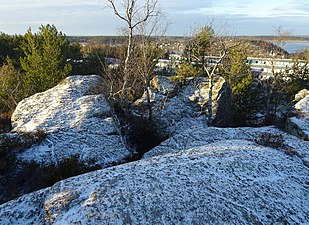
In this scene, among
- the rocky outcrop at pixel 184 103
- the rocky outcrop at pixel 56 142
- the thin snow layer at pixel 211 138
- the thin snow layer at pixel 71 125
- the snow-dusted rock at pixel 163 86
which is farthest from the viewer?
the snow-dusted rock at pixel 163 86

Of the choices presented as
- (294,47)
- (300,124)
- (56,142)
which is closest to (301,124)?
(300,124)

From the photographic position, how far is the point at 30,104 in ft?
51.2

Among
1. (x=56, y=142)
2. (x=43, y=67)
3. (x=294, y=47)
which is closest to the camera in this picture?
(x=56, y=142)

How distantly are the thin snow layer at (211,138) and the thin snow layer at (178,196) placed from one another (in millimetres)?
3633

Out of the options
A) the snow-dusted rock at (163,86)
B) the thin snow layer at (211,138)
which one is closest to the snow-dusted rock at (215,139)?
the thin snow layer at (211,138)

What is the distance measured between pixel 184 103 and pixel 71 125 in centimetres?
975

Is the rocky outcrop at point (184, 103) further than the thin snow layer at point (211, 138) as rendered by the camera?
Yes

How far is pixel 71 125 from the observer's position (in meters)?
13.3

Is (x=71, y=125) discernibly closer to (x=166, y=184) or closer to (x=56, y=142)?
(x=56, y=142)

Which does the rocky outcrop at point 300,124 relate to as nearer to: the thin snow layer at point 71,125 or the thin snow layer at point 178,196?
the thin snow layer at point 178,196

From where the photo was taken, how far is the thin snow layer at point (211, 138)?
1243 centimetres

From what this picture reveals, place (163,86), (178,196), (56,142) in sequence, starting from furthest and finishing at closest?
(163,86)
(56,142)
(178,196)

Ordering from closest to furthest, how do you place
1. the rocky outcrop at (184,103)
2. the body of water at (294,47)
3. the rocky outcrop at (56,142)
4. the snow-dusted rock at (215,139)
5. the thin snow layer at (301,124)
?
the rocky outcrop at (56,142)
the snow-dusted rock at (215,139)
the thin snow layer at (301,124)
the rocky outcrop at (184,103)
the body of water at (294,47)

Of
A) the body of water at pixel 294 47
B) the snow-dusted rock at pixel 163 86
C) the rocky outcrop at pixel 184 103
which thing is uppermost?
the body of water at pixel 294 47
